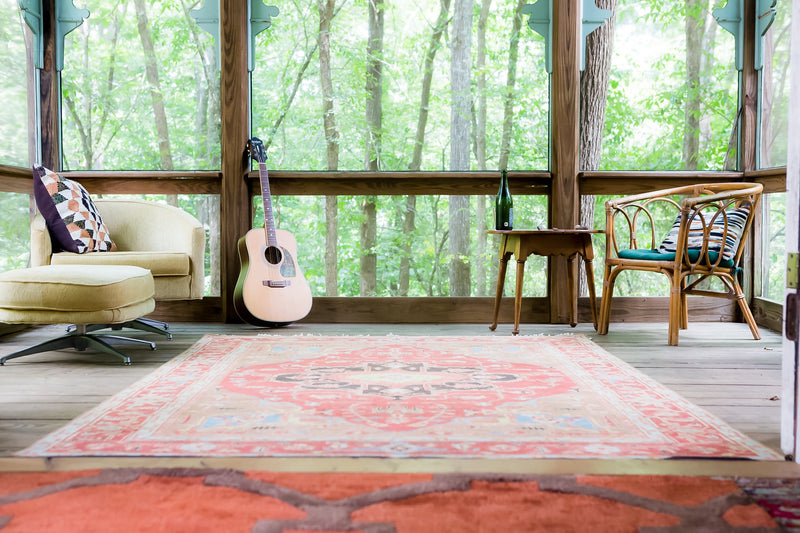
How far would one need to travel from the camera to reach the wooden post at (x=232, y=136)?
4.45 meters

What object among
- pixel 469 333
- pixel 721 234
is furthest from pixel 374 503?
pixel 721 234

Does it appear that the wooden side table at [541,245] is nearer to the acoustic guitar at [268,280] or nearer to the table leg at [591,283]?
the table leg at [591,283]

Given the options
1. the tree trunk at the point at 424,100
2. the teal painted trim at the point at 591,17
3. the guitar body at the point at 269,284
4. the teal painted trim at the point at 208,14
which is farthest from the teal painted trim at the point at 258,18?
the teal painted trim at the point at 591,17

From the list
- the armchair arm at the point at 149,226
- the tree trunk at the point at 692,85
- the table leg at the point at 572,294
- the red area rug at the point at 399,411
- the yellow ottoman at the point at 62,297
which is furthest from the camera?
the tree trunk at the point at 692,85

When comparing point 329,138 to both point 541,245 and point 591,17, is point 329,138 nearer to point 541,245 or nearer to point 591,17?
point 541,245

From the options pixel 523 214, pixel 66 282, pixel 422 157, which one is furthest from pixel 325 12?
pixel 66 282

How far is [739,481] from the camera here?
1.57 m

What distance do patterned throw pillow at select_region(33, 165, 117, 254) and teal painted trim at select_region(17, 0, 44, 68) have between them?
3.69ft

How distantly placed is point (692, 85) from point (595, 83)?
0.64 meters

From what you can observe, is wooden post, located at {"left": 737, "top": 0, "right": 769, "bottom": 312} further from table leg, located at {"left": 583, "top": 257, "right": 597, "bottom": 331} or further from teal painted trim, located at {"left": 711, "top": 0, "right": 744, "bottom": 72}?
table leg, located at {"left": 583, "top": 257, "right": 597, "bottom": 331}

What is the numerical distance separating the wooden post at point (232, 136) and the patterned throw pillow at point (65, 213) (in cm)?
80

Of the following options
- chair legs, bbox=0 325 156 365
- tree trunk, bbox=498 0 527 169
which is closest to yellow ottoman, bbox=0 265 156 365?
chair legs, bbox=0 325 156 365

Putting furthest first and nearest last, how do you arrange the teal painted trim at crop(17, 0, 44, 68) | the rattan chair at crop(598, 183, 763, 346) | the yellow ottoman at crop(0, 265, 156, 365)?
the teal painted trim at crop(17, 0, 44, 68), the rattan chair at crop(598, 183, 763, 346), the yellow ottoman at crop(0, 265, 156, 365)

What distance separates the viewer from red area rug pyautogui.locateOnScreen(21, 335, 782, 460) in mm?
1830
